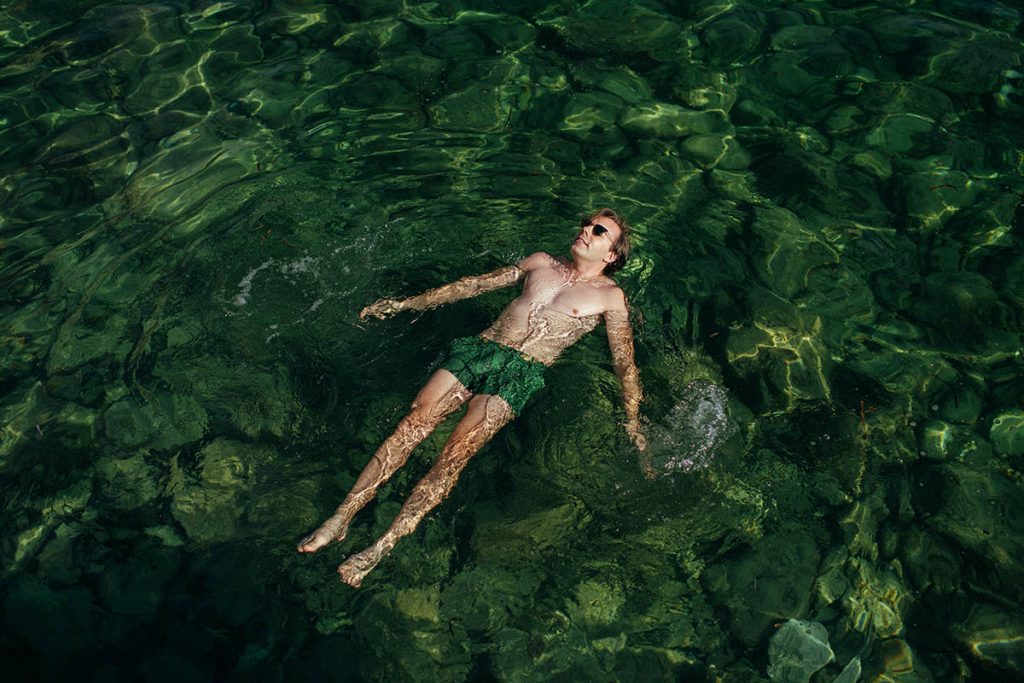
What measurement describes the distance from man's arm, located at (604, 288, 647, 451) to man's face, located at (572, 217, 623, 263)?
0.28m

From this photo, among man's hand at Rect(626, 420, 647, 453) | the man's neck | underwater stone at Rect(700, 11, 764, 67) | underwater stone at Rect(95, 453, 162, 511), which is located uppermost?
underwater stone at Rect(700, 11, 764, 67)

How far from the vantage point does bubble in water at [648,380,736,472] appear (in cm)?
538

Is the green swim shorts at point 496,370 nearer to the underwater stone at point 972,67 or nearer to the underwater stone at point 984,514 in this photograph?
the underwater stone at point 984,514

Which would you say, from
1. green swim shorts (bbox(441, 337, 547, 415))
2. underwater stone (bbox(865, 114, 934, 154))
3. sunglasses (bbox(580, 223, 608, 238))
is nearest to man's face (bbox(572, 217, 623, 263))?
sunglasses (bbox(580, 223, 608, 238))

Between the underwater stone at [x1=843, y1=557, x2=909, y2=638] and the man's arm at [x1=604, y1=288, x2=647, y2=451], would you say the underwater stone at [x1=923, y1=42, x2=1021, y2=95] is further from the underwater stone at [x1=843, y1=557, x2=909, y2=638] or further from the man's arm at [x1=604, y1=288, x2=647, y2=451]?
the underwater stone at [x1=843, y1=557, x2=909, y2=638]

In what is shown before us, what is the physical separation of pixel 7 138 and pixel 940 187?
8.01 meters

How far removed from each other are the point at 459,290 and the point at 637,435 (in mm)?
1712

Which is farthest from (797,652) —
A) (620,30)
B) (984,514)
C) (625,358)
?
(620,30)

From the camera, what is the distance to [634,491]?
Result: 523cm

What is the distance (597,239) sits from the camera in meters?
6.03

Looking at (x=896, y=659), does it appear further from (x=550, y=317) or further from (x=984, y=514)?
(x=550, y=317)

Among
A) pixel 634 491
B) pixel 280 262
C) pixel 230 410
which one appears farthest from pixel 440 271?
pixel 634 491

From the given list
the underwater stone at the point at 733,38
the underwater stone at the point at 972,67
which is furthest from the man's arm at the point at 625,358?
the underwater stone at the point at 972,67

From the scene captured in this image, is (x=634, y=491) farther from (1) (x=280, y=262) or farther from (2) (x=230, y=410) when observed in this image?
(1) (x=280, y=262)
